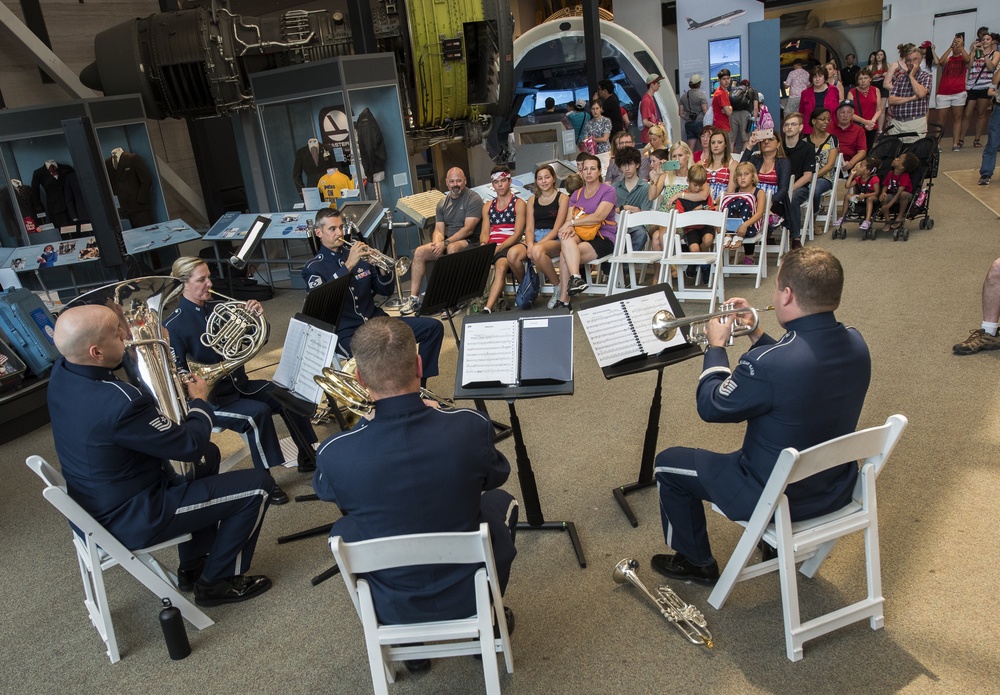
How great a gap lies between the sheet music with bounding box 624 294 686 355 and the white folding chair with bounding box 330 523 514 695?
4.38 ft

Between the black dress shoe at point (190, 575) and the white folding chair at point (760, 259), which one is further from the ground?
the white folding chair at point (760, 259)

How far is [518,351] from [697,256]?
366 cm

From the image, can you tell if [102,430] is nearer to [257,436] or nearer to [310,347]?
[310,347]

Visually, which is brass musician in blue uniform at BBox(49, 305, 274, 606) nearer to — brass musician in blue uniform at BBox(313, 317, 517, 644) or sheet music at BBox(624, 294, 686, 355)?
brass musician in blue uniform at BBox(313, 317, 517, 644)

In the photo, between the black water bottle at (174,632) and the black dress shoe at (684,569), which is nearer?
the black water bottle at (174,632)

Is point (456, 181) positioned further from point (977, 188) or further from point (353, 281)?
point (977, 188)

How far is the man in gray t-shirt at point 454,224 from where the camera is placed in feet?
22.6

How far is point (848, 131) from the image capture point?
29.3ft

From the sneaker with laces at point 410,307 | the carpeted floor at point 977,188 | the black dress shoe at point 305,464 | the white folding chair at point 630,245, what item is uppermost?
the white folding chair at point 630,245

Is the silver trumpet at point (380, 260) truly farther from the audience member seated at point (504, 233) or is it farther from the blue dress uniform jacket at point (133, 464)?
the blue dress uniform jacket at point (133, 464)

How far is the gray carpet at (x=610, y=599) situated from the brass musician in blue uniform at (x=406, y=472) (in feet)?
1.93

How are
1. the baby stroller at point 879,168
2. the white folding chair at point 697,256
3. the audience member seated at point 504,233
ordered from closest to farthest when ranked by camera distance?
the white folding chair at point 697,256 → the audience member seated at point 504,233 → the baby stroller at point 879,168

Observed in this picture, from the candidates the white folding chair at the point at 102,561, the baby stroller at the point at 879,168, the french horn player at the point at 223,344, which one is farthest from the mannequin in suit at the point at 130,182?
the baby stroller at the point at 879,168

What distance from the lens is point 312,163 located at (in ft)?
→ 29.3
